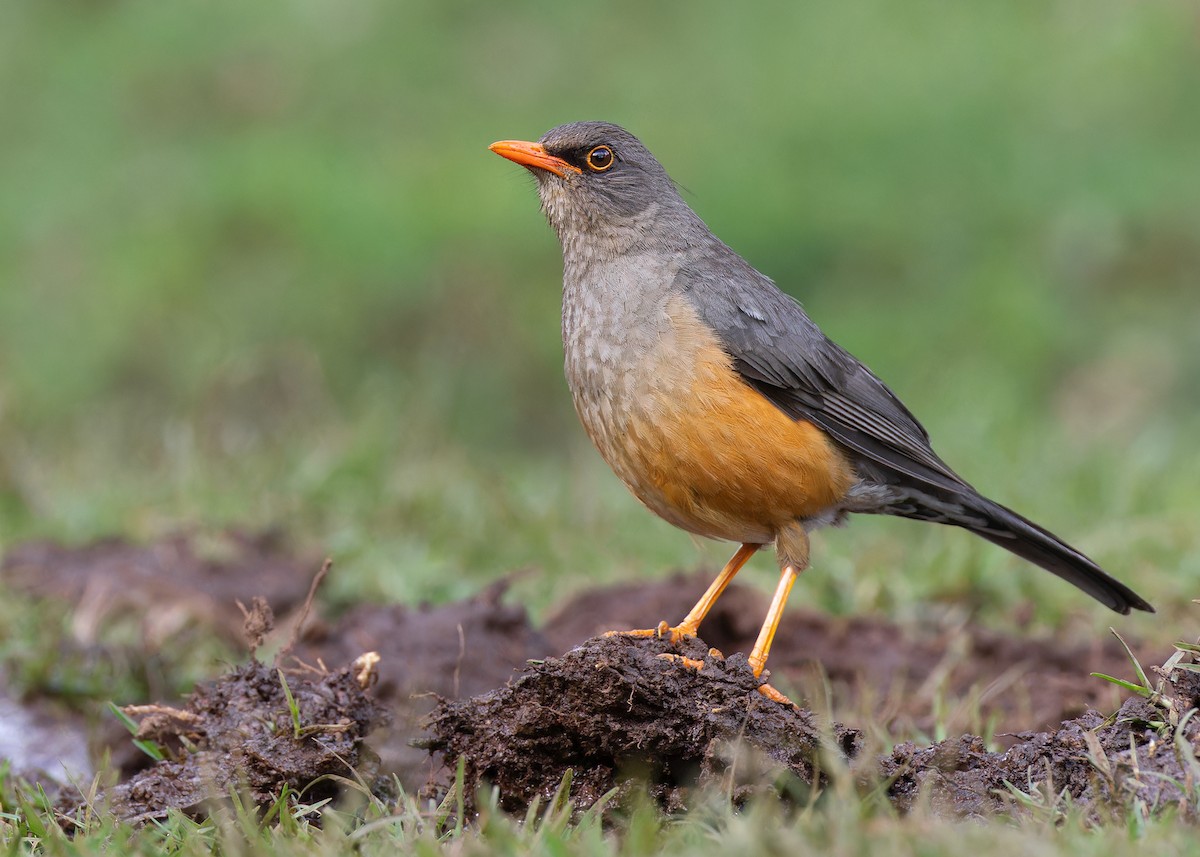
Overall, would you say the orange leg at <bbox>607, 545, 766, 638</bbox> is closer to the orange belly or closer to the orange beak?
the orange belly

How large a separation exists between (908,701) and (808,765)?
1807 mm

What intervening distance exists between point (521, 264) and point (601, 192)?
19.5 ft


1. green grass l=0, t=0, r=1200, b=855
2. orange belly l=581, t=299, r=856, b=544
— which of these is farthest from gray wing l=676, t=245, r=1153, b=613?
green grass l=0, t=0, r=1200, b=855

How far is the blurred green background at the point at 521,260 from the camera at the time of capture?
7.76 metres

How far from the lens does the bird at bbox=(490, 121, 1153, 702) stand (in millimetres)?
5000

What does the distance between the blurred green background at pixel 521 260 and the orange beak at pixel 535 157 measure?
169cm

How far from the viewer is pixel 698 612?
516cm

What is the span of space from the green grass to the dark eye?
2048mm

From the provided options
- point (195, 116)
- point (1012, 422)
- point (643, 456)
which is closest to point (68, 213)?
point (195, 116)

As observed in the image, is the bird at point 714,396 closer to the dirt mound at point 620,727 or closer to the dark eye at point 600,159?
the dark eye at point 600,159

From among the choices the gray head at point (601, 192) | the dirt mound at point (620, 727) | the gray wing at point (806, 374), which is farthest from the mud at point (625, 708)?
the gray head at point (601, 192)

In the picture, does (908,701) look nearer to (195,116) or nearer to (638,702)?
(638,702)

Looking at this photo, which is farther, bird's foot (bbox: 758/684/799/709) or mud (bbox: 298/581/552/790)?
mud (bbox: 298/581/552/790)

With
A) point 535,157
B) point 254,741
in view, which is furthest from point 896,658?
point 254,741
